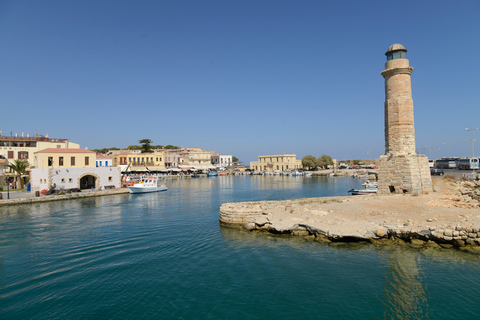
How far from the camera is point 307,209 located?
48.3 feet

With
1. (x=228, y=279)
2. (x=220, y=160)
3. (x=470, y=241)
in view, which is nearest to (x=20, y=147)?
(x=228, y=279)

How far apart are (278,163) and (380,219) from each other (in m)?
100

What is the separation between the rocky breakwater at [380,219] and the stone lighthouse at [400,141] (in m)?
1.01

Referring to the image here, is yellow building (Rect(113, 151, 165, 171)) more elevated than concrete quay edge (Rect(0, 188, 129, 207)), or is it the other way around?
yellow building (Rect(113, 151, 165, 171))

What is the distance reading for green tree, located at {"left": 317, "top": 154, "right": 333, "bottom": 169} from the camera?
110m

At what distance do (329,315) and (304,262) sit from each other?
10.3 feet

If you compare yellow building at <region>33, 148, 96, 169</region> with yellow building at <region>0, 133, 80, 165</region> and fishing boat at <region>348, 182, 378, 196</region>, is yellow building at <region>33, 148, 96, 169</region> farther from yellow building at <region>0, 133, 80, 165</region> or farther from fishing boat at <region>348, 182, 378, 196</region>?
fishing boat at <region>348, 182, 378, 196</region>

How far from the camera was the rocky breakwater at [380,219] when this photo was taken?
35.2ft

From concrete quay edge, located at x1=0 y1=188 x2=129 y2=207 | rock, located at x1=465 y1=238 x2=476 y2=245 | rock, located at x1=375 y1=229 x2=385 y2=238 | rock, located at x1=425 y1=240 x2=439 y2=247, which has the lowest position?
rock, located at x1=425 y1=240 x2=439 y2=247

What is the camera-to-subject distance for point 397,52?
58.4ft

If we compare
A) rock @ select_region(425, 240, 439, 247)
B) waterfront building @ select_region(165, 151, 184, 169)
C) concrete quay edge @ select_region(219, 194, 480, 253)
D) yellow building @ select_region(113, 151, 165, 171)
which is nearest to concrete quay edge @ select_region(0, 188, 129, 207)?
concrete quay edge @ select_region(219, 194, 480, 253)

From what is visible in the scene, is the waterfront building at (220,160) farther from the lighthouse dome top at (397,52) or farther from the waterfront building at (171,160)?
the lighthouse dome top at (397,52)

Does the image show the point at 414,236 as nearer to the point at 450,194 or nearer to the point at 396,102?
the point at 450,194

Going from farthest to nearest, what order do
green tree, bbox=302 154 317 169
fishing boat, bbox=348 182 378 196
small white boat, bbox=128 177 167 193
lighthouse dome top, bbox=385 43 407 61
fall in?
green tree, bbox=302 154 317 169 < small white boat, bbox=128 177 167 193 < fishing boat, bbox=348 182 378 196 < lighthouse dome top, bbox=385 43 407 61
